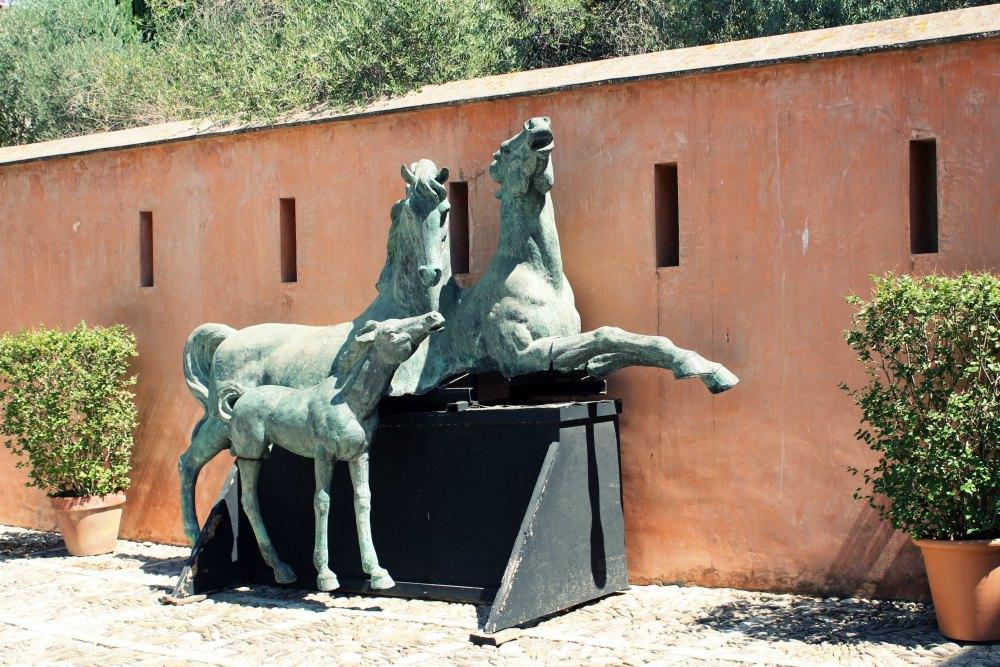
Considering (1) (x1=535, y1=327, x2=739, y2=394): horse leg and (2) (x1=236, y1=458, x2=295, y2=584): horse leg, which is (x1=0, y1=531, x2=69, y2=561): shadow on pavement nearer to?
(2) (x1=236, y1=458, x2=295, y2=584): horse leg

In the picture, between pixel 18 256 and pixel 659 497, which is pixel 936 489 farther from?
pixel 18 256

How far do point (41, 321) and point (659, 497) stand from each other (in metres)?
5.58

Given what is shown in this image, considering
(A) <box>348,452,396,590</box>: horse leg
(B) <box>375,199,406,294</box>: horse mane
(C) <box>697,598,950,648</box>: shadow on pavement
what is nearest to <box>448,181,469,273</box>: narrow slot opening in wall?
(B) <box>375,199,406,294</box>: horse mane

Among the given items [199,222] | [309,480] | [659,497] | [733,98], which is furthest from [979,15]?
[199,222]

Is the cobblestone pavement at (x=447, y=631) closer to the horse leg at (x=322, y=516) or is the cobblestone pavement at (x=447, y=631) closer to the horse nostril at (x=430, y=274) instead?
the horse leg at (x=322, y=516)

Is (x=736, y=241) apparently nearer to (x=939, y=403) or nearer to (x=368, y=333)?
(x=939, y=403)

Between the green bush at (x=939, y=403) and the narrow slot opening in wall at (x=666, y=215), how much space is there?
1.56 metres

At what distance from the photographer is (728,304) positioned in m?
6.69

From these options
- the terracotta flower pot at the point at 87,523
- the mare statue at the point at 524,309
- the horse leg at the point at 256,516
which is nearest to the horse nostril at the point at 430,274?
the mare statue at the point at 524,309

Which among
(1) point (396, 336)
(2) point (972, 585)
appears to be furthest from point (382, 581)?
(2) point (972, 585)

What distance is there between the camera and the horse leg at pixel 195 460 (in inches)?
300

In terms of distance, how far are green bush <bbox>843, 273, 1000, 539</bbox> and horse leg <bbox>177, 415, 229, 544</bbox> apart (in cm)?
401

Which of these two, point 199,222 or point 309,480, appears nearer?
point 309,480

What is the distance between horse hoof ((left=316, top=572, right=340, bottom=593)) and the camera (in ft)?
21.6
